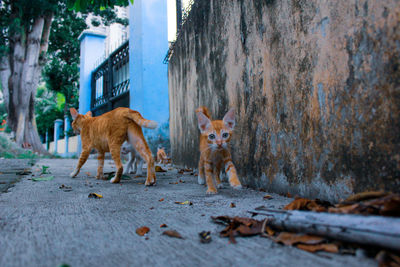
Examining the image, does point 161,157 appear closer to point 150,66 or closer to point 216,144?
point 150,66

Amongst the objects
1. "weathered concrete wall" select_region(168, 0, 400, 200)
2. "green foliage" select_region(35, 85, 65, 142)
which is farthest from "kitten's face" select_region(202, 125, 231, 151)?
"green foliage" select_region(35, 85, 65, 142)

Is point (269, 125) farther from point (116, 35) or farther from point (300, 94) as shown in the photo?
point (116, 35)

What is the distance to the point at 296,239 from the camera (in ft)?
3.86

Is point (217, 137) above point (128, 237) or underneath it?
above

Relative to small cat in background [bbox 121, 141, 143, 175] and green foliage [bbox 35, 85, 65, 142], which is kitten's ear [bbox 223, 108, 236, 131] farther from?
green foliage [bbox 35, 85, 65, 142]

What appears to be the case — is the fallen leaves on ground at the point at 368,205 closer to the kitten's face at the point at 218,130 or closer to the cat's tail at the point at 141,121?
the kitten's face at the point at 218,130

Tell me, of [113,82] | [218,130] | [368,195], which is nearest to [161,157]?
[113,82]

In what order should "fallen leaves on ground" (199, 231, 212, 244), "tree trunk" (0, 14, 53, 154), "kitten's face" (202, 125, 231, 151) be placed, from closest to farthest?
"fallen leaves on ground" (199, 231, 212, 244) < "kitten's face" (202, 125, 231, 151) < "tree trunk" (0, 14, 53, 154)

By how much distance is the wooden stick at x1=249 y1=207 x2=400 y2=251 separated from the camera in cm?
98

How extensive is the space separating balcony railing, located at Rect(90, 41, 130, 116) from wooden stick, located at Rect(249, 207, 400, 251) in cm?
947

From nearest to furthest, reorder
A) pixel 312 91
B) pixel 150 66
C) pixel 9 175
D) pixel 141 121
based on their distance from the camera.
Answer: pixel 312 91 → pixel 141 121 → pixel 9 175 → pixel 150 66

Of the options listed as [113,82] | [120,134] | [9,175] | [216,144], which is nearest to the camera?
[216,144]

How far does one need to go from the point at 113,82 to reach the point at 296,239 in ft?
36.6

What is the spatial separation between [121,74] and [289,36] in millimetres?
9549
